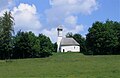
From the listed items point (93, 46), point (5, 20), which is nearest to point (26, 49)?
point (5, 20)

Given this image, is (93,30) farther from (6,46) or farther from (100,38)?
(6,46)

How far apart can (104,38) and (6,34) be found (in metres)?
31.1

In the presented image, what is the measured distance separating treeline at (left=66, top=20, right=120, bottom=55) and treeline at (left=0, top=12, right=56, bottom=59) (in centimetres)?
1407

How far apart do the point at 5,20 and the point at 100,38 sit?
30.9 m

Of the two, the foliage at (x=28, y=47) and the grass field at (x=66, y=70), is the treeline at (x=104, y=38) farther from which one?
the grass field at (x=66, y=70)

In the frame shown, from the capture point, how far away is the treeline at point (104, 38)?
11894cm

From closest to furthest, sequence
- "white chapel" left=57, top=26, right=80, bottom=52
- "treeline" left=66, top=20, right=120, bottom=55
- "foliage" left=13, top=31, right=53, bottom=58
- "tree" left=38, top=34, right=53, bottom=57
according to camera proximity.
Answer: "foliage" left=13, top=31, right=53, bottom=58
"treeline" left=66, top=20, right=120, bottom=55
"tree" left=38, top=34, right=53, bottom=57
"white chapel" left=57, top=26, right=80, bottom=52

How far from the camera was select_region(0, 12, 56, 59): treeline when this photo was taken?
11356 cm

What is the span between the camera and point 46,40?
12694 cm

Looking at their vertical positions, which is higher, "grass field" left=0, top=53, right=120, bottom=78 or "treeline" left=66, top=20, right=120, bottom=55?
"treeline" left=66, top=20, right=120, bottom=55

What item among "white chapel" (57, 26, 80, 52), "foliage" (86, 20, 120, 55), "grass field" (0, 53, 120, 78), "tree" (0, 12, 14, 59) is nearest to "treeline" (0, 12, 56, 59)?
"tree" (0, 12, 14, 59)

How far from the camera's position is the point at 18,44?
374 ft

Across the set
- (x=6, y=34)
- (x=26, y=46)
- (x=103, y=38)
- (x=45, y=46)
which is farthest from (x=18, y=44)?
(x=103, y=38)

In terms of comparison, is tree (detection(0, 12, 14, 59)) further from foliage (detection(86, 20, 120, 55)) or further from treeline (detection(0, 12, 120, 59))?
foliage (detection(86, 20, 120, 55))
